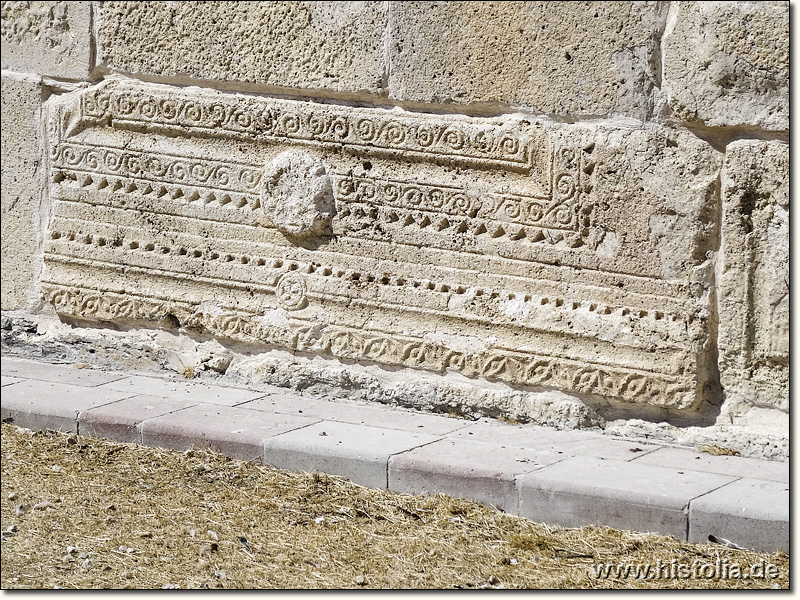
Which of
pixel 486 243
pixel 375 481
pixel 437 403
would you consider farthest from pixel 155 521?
pixel 486 243

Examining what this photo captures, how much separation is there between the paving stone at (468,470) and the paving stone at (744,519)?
618 mm

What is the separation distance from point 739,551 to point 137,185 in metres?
→ 3.16

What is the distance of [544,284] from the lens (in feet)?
14.5

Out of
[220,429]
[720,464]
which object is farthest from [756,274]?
[220,429]

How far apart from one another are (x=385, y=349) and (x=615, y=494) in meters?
1.38

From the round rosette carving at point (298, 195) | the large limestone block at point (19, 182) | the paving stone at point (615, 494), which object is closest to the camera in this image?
the paving stone at point (615, 494)

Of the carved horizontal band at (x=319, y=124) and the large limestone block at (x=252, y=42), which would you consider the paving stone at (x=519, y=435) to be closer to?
the carved horizontal band at (x=319, y=124)

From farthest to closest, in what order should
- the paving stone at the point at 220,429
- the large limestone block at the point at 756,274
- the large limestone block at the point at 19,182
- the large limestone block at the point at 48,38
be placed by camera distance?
1. the large limestone block at the point at 19,182
2. the large limestone block at the point at 48,38
3. the paving stone at the point at 220,429
4. the large limestone block at the point at 756,274

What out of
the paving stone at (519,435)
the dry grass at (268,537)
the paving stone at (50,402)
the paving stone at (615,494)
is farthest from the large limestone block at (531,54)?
the paving stone at (50,402)

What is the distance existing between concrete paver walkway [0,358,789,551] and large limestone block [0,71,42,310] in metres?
0.63

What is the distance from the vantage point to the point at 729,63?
3986 millimetres

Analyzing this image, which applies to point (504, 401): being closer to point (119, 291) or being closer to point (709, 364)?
point (709, 364)

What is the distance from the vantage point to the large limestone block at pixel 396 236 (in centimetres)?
421

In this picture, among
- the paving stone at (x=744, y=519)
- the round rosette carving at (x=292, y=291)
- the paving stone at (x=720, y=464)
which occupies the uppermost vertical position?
the round rosette carving at (x=292, y=291)
